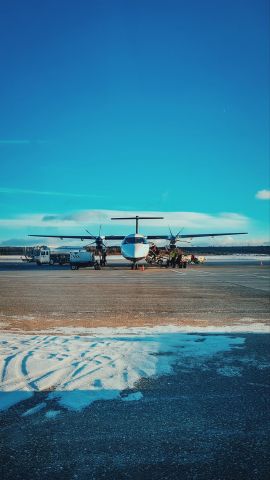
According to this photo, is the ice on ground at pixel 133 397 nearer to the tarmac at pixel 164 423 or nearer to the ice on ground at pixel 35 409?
the tarmac at pixel 164 423

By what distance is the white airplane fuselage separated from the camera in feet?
114

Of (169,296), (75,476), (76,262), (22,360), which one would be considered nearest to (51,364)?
(22,360)

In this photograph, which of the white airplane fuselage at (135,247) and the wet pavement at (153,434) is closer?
the wet pavement at (153,434)

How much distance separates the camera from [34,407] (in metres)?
4.08

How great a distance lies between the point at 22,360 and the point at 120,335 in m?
2.36

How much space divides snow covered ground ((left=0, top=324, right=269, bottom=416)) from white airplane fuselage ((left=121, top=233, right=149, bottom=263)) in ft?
86.7

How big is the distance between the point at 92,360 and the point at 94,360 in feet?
0.10

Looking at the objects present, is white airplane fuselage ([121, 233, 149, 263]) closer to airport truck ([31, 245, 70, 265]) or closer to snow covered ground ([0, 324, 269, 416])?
airport truck ([31, 245, 70, 265])

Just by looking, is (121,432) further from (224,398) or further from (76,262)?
(76,262)

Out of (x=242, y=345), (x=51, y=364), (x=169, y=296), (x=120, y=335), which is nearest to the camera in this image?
(x=51, y=364)

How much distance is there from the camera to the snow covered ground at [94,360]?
4.47 metres

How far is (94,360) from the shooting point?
573 centimetres

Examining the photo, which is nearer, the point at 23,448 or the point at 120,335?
the point at 23,448

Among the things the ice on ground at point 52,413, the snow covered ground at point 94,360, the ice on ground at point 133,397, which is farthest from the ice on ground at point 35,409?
the ice on ground at point 133,397
